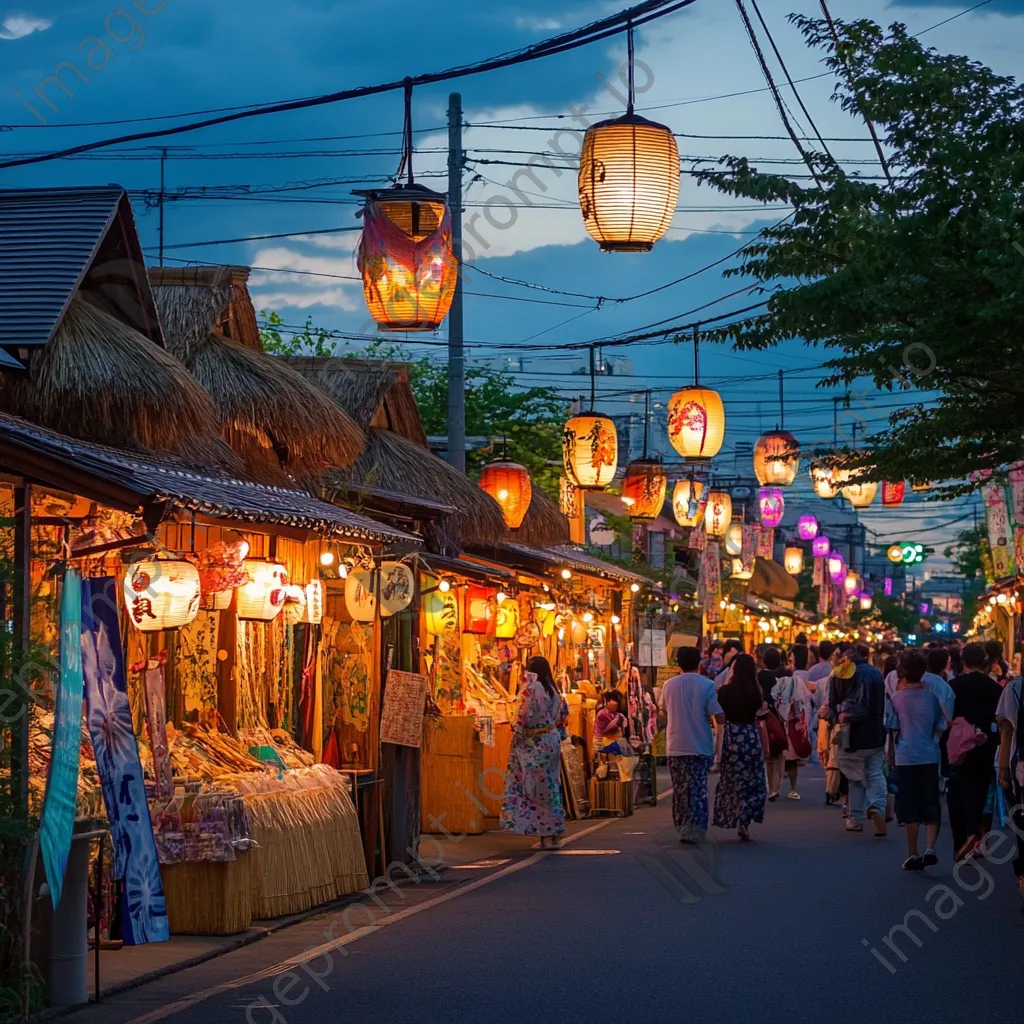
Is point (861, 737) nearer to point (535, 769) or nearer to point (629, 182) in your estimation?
point (535, 769)

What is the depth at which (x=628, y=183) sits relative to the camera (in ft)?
45.5

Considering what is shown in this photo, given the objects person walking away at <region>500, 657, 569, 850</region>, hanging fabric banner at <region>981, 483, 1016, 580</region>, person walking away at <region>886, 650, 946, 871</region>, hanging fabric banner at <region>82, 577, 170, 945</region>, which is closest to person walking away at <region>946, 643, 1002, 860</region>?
person walking away at <region>886, 650, 946, 871</region>

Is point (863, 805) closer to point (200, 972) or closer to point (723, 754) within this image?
point (723, 754)

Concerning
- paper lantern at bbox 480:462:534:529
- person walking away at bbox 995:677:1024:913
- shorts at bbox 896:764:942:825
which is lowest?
shorts at bbox 896:764:942:825

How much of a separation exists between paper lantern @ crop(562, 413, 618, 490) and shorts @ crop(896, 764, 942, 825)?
431 inches

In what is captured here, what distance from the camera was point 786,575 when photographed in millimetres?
67750

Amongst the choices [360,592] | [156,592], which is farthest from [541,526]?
[156,592]

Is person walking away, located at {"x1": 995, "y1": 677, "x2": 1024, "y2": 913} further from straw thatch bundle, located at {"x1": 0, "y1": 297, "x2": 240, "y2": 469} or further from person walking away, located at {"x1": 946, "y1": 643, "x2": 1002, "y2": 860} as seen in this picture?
straw thatch bundle, located at {"x1": 0, "y1": 297, "x2": 240, "y2": 469}

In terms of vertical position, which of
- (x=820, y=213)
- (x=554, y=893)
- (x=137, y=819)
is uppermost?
(x=820, y=213)

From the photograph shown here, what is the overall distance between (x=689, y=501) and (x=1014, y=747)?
1999 cm

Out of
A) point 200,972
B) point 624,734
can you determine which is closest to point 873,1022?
point 200,972

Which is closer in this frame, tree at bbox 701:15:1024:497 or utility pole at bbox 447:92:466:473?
tree at bbox 701:15:1024:497

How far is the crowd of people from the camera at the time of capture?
14984 millimetres

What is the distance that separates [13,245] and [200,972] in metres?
7.52
